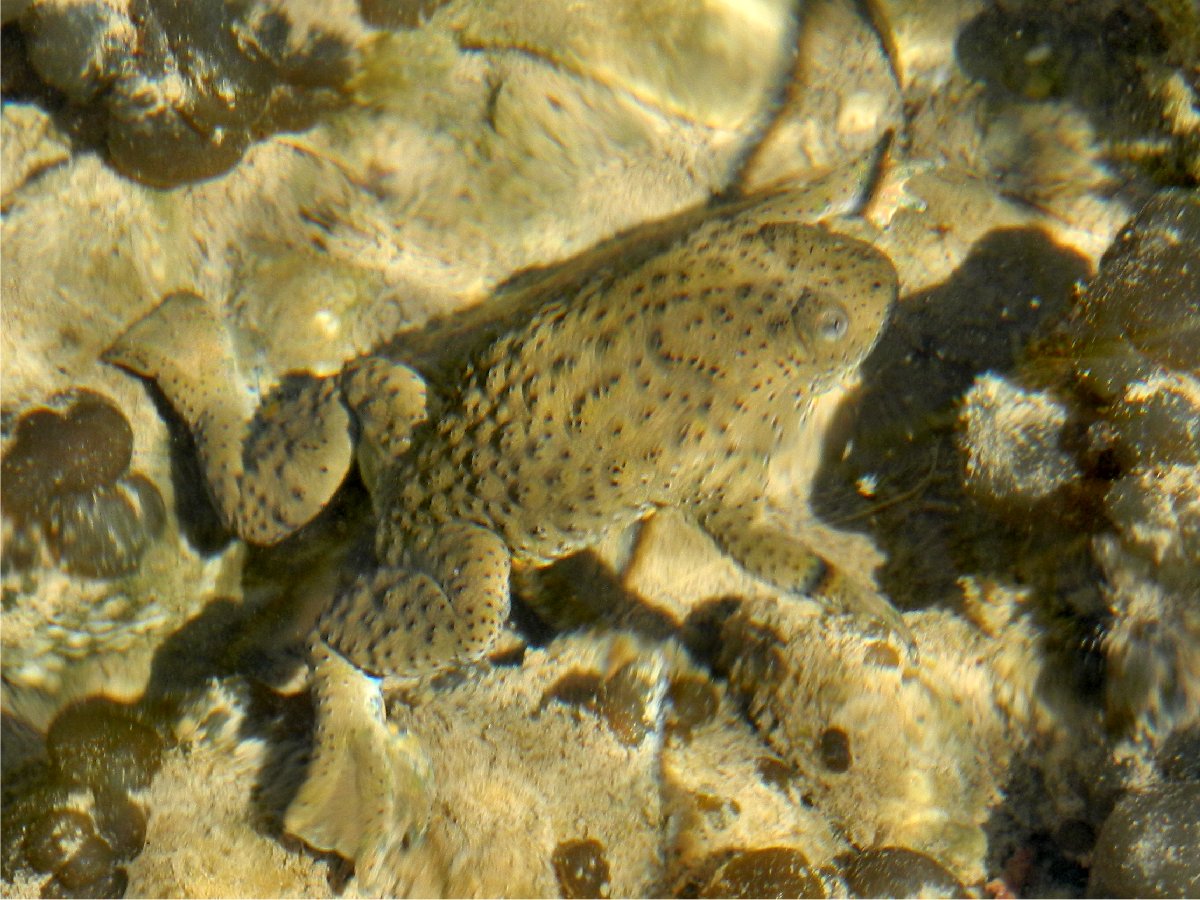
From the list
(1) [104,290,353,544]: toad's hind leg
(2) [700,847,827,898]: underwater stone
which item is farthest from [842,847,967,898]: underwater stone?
(1) [104,290,353,544]: toad's hind leg

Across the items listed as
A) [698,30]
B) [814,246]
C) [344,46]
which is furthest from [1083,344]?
[344,46]

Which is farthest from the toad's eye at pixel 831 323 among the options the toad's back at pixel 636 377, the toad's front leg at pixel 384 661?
the toad's front leg at pixel 384 661

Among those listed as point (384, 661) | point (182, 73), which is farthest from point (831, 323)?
point (182, 73)

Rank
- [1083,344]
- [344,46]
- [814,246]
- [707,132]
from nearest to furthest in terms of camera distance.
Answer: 1. [1083,344]
2. [814,246]
3. [344,46]
4. [707,132]

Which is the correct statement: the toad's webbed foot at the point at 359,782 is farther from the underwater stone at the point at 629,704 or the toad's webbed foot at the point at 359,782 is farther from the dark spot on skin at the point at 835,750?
the dark spot on skin at the point at 835,750

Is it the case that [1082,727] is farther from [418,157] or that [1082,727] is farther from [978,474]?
[418,157]
